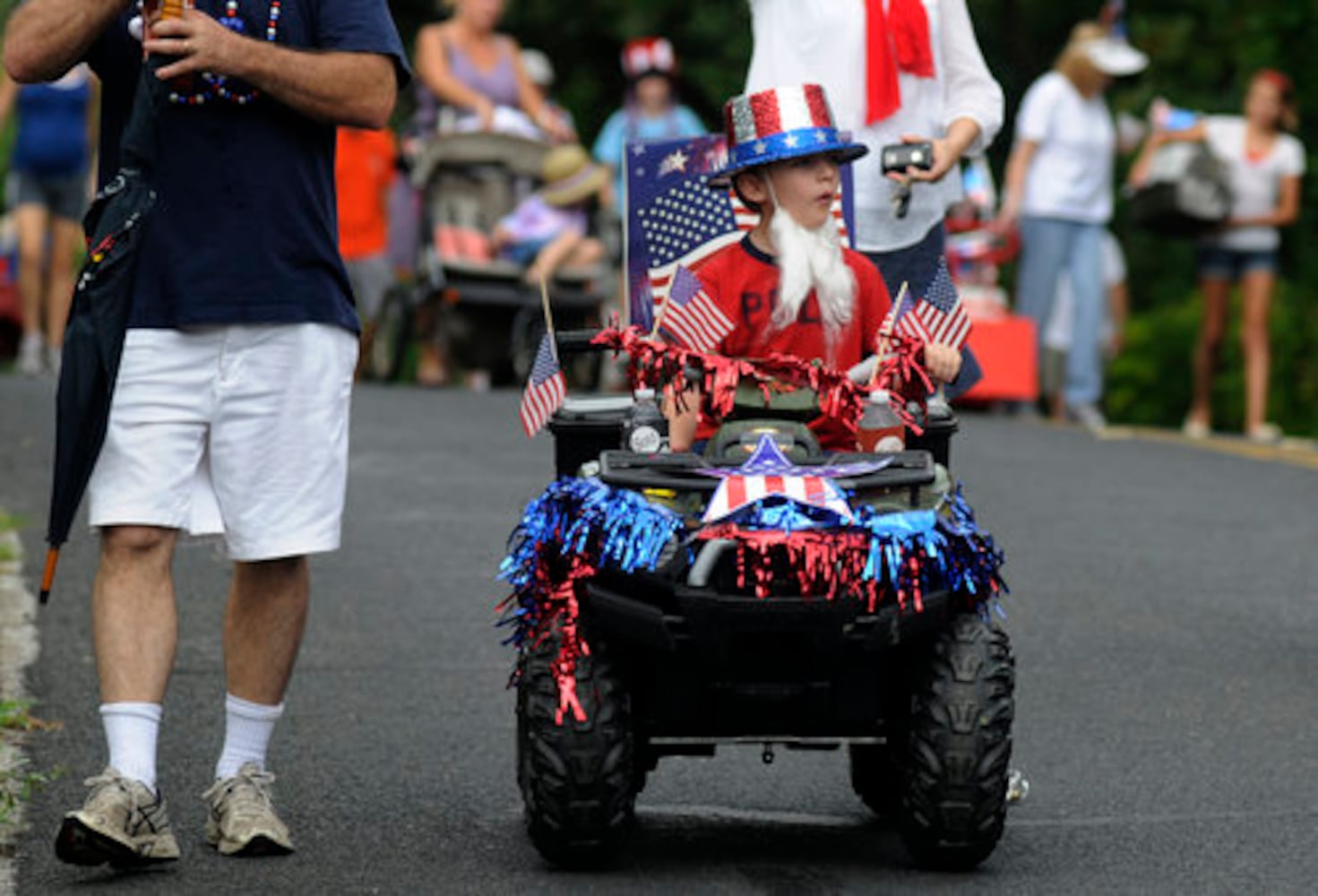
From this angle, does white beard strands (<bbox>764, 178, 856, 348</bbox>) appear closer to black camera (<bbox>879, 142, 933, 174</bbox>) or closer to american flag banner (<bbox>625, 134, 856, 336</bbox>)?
american flag banner (<bbox>625, 134, 856, 336</bbox>)

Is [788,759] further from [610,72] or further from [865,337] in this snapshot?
[610,72]

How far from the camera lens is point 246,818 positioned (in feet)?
21.1

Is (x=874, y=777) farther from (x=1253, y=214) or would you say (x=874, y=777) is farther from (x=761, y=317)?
(x=1253, y=214)

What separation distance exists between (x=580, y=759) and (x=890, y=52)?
2.63 metres

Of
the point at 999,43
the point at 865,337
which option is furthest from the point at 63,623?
the point at 999,43

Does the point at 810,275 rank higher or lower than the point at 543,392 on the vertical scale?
higher

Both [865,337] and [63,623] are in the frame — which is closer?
[865,337]

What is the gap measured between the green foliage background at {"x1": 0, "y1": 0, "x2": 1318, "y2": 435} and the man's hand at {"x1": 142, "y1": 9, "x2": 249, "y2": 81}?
920 inches

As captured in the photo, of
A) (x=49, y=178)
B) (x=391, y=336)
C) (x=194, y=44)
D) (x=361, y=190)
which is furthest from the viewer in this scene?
(x=391, y=336)

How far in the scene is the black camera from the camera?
7746 mm

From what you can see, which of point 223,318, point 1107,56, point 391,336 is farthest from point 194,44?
point 391,336

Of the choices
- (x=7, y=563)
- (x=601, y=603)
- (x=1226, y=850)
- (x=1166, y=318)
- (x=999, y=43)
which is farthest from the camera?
(x=999, y=43)

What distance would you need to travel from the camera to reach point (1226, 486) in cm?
1428

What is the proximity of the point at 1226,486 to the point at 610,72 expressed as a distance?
894 inches
